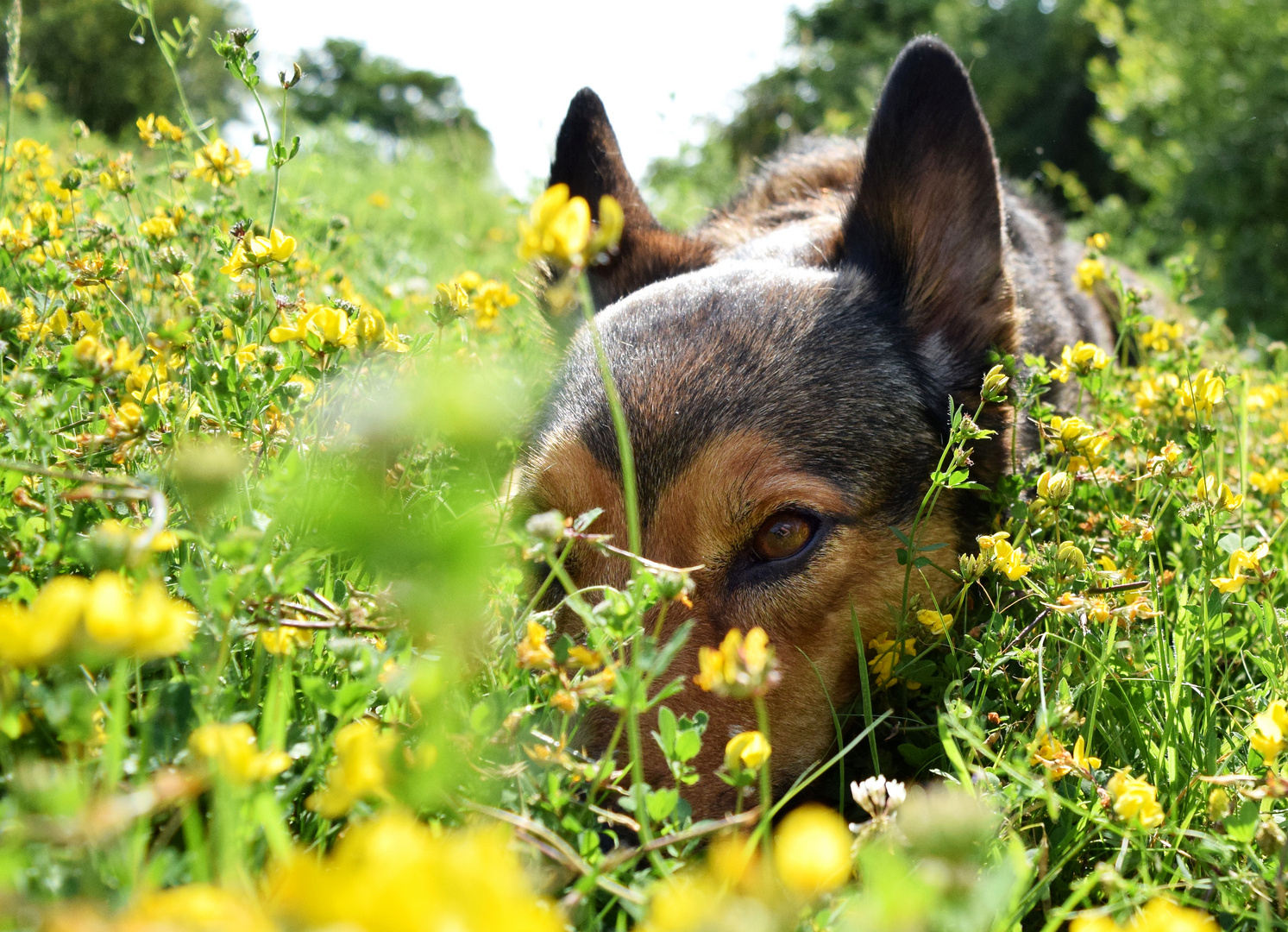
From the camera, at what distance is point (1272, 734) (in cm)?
120

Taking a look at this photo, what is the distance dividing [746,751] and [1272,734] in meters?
0.77

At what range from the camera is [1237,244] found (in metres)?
8.24

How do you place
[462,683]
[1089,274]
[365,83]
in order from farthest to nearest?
[365,83] → [1089,274] → [462,683]

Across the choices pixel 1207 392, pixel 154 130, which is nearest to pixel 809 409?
pixel 1207 392

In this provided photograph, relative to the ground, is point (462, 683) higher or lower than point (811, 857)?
lower

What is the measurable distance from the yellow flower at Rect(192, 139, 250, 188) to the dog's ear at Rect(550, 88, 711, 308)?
131cm

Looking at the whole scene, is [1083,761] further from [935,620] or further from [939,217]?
[939,217]

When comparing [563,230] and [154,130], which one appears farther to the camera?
[154,130]

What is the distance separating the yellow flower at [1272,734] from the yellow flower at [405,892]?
1.12 m

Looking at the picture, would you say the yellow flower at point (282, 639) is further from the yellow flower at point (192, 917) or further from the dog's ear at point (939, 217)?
the dog's ear at point (939, 217)

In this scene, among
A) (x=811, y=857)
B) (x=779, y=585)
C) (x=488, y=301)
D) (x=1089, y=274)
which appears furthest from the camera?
(x=1089, y=274)

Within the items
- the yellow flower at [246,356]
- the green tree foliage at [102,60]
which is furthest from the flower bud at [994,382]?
the green tree foliage at [102,60]

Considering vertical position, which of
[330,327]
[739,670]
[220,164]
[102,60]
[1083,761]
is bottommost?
[1083,761]

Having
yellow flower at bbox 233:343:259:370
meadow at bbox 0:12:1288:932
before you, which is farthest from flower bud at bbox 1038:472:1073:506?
yellow flower at bbox 233:343:259:370
